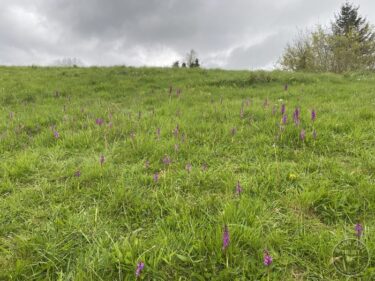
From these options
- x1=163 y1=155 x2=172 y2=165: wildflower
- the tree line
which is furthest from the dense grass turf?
the tree line

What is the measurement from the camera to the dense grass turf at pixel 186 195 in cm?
203

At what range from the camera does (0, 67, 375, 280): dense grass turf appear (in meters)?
2.03

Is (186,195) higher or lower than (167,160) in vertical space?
lower

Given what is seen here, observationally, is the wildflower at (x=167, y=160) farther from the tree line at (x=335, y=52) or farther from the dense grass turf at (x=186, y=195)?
the tree line at (x=335, y=52)

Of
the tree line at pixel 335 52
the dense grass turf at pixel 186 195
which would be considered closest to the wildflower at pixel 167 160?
the dense grass turf at pixel 186 195

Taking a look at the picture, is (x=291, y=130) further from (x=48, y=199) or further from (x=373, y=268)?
(x=48, y=199)

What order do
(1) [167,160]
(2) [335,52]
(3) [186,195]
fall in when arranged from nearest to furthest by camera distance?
1. (3) [186,195]
2. (1) [167,160]
3. (2) [335,52]

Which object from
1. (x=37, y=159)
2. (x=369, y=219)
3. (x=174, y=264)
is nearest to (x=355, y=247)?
(x=369, y=219)

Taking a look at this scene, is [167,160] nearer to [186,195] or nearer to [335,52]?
[186,195]

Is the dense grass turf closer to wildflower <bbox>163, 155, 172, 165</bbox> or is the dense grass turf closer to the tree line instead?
wildflower <bbox>163, 155, 172, 165</bbox>

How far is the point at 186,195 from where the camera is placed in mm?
2955

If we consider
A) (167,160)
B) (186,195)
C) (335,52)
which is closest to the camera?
(186,195)

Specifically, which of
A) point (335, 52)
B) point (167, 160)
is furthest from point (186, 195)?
point (335, 52)

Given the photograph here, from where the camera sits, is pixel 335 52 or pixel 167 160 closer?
pixel 167 160
